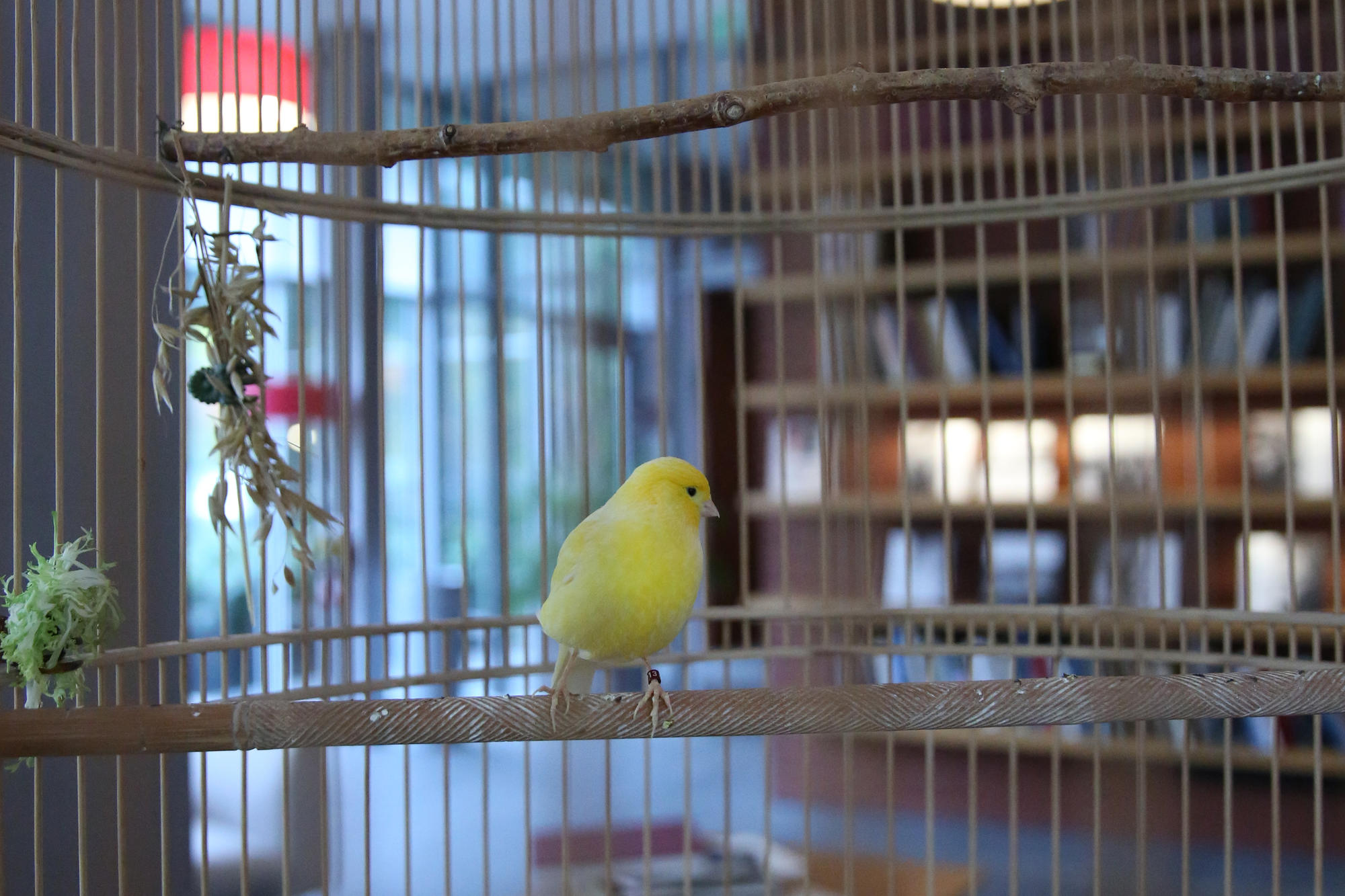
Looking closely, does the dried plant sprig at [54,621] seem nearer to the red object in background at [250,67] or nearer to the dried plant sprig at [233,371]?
the dried plant sprig at [233,371]

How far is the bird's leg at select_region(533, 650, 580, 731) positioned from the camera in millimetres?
925

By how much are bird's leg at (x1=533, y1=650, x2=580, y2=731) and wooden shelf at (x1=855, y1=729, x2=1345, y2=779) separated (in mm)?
479

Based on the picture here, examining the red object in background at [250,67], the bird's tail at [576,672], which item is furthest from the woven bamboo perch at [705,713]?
the red object in background at [250,67]

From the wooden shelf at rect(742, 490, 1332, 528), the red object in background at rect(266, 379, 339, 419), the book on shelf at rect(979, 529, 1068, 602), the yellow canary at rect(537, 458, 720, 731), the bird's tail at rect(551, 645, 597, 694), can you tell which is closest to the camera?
the yellow canary at rect(537, 458, 720, 731)

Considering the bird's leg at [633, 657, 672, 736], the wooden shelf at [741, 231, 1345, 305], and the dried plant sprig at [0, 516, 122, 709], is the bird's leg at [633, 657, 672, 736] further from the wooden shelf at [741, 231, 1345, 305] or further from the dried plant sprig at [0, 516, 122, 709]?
the wooden shelf at [741, 231, 1345, 305]

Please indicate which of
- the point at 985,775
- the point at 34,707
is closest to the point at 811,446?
the point at 985,775

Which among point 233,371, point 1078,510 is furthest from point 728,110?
point 1078,510

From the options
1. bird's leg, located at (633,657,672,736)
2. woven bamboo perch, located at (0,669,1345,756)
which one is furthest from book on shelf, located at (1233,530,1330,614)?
bird's leg, located at (633,657,672,736)

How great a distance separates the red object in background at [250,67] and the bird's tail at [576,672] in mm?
662

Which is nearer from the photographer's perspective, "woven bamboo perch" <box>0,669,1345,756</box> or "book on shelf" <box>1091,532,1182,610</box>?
"woven bamboo perch" <box>0,669,1345,756</box>

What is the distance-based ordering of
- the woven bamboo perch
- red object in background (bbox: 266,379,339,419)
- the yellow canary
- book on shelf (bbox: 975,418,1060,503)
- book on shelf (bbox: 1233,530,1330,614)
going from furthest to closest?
book on shelf (bbox: 975,418,1060,503), book on shelf (bbox: 1233,530,1330,614), red object in background (bbox: 266,379,339,419), the yellow canary, the woven bamboo perch

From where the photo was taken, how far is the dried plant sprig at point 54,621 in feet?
3.04

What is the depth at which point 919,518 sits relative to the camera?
2176 mm

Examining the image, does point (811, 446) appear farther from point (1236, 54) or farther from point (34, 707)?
point (34, 707)
